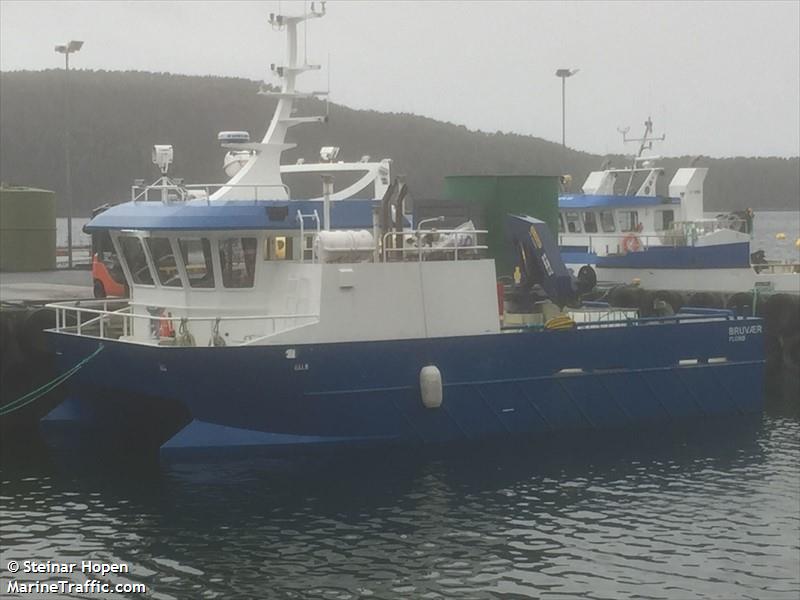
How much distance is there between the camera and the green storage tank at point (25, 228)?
104ft

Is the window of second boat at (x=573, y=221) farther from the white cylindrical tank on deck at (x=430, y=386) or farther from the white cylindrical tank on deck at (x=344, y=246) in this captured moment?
the white cylindrical tank on deck at (x=430, y=386)

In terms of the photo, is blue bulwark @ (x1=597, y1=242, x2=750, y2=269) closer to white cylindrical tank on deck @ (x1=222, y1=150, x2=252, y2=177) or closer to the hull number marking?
the hull number marking

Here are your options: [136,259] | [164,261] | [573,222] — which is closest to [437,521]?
[164,261]

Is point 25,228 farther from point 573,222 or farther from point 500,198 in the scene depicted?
point 500,198

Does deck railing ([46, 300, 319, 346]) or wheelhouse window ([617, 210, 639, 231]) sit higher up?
wheelhouse window ([617, 210, 639, 231])

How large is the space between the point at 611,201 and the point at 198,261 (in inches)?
656

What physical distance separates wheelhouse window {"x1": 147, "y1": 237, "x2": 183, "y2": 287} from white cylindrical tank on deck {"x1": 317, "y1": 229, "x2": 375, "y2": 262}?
218 centimetres

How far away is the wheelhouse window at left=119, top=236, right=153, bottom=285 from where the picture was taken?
1884 centimetres

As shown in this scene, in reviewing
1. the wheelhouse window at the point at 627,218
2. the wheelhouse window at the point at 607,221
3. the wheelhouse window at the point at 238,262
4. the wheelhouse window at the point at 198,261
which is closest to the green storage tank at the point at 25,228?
the wheelhouse window at the point at 607,221

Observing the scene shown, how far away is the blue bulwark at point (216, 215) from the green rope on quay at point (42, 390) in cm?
192

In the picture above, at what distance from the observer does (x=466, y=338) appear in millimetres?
18234

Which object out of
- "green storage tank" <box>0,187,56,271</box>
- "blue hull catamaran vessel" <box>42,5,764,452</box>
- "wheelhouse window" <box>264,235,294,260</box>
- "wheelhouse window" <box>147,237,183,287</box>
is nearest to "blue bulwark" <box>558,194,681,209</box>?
"blue hull catamaran vessel" <box>42,5,764,452</box>

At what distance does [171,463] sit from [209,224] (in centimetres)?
330

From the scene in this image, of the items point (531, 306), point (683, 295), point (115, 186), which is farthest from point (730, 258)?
point (115, 186)
